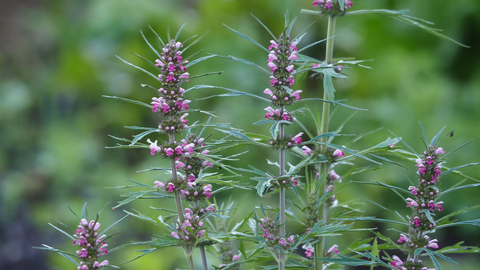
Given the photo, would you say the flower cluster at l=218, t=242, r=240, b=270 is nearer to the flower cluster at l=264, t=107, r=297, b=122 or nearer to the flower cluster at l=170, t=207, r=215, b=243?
the flower cluster at l=170, t=207, r=215, b=243

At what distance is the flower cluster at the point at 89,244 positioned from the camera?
86 cm

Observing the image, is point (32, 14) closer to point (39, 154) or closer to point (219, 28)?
point (39, 154)

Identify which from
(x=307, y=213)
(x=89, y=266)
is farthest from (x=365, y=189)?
(x=89, y=266)

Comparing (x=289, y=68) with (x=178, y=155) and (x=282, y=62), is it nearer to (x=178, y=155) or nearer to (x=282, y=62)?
(x=282, y=62)

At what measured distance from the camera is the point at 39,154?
4.00m

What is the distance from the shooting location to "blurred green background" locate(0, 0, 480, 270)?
3.41 m

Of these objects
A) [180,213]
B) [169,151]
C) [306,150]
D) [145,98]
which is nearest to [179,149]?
[169,151]

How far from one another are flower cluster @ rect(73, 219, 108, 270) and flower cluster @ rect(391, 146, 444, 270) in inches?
23.5

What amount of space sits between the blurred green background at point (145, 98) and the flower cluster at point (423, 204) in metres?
2.04

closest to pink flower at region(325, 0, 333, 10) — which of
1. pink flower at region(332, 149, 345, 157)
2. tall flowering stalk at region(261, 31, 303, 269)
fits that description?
tall flowering stalk at region(261, 31, 303, 269)

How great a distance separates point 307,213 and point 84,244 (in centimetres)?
47

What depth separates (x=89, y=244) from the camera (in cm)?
86

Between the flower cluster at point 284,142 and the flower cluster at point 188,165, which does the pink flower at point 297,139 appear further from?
the flower cluster at point 188,165

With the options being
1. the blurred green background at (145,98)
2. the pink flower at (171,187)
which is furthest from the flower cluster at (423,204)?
the blurred green background at (145,98)
